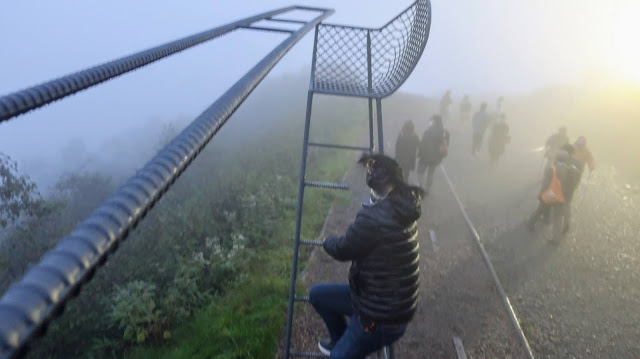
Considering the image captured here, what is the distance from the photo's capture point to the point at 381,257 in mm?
3008

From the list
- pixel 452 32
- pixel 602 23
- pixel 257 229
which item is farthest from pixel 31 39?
pixel 257 229

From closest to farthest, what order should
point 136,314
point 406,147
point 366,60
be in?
point 366,60
point 136,314
point 406,147

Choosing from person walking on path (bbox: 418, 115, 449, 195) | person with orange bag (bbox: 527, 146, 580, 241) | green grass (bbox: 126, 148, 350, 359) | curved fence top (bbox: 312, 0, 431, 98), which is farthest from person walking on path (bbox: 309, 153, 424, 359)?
person walking on path (bbox: 418, 115, 449, 195)

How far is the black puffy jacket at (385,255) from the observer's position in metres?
2.95

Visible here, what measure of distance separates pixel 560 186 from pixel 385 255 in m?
8.04

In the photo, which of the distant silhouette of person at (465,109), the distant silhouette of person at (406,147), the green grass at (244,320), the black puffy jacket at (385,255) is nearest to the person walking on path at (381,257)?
the black puffy jacket at (385,255)

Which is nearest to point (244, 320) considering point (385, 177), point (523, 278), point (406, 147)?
point (385, 177)

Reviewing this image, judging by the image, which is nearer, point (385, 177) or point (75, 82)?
point (75, 82)

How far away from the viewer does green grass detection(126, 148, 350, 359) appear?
18.8 feet

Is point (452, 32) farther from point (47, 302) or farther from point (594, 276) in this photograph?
point (47, 302)

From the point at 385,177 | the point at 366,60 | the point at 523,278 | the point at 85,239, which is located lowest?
the point at 523,278

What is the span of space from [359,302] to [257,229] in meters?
6.89

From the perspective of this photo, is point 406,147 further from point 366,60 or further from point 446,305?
point 366,60

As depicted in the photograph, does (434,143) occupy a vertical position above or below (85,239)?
below
